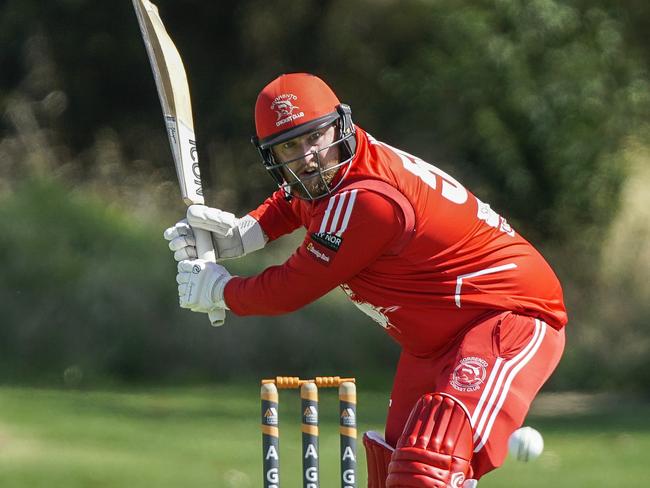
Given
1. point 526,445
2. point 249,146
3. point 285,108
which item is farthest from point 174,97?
point 249,146

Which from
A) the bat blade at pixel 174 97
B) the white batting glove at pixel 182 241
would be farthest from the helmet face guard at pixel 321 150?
the bat blade at pixel 174 97

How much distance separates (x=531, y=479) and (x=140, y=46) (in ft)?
26.0

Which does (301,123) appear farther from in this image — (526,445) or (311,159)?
(526,445)

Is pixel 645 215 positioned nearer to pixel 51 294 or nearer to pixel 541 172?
pixel 541 172

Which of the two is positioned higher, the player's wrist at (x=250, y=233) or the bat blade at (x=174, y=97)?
the bat blade at (x=174, y=97)

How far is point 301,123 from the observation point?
390 centimetres

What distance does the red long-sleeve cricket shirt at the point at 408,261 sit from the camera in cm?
383

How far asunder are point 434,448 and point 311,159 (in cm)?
88

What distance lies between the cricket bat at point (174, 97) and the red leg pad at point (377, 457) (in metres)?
0.96

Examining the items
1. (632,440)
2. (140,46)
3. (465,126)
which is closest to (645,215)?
(465,126)

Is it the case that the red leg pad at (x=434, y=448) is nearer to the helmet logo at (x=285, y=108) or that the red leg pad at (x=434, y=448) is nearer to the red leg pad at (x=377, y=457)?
the red leg pad at (x=377, y=457)

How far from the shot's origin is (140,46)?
13234 millimetres

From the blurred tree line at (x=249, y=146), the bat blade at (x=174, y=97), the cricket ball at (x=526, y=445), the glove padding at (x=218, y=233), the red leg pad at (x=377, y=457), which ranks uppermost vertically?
the blurred tree line at (x=249, y=146)

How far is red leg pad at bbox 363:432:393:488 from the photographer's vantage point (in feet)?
13.7
